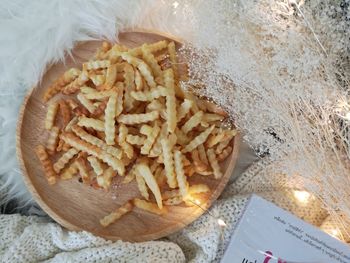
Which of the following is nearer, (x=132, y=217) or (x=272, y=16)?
(x=272, y=16)

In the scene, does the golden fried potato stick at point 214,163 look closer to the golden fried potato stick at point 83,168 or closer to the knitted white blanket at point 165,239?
the knitted white blanket at point 165,239

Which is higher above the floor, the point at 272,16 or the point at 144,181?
the point at 272,16

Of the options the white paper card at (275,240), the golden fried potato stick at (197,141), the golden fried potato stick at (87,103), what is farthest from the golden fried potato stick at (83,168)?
the white paper card at (275,240)

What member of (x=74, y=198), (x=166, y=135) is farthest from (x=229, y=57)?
(x=74, y=198)

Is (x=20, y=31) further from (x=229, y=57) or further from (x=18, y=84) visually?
(x=229, y=57)

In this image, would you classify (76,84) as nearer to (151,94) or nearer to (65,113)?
(65,113)

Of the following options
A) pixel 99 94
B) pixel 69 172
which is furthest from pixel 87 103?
pixel 69 172

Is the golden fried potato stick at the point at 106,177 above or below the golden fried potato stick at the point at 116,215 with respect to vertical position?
above
